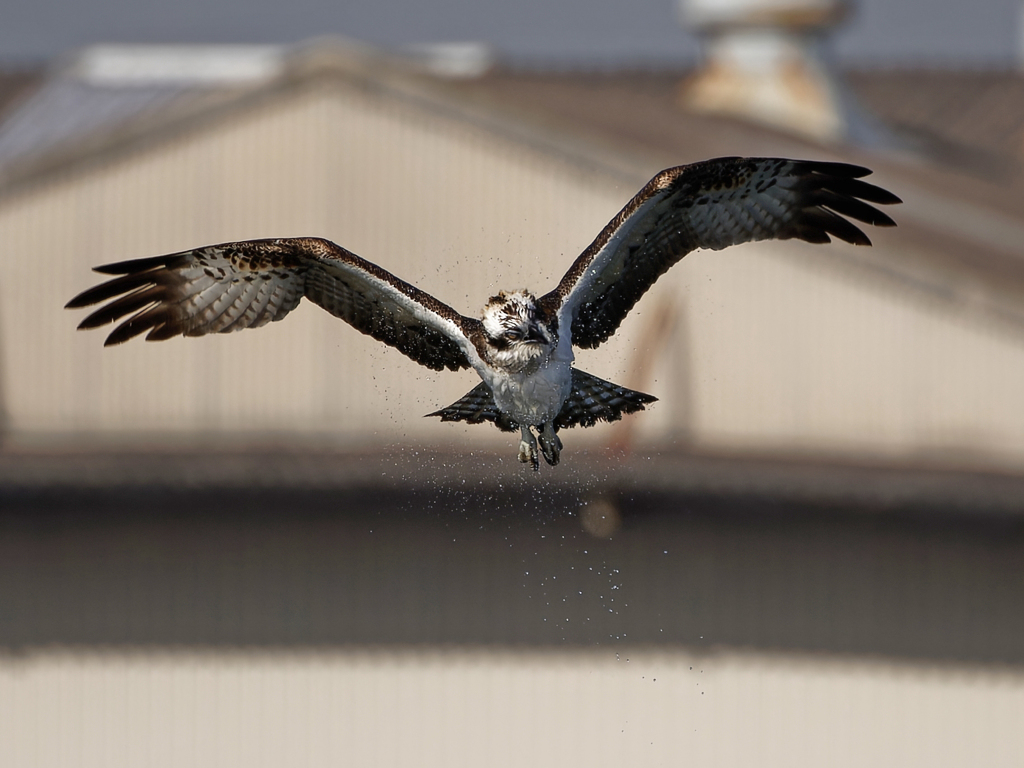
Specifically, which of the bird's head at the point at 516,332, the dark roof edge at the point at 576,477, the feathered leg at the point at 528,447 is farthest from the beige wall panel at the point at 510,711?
the bird's head at the point at 516,332

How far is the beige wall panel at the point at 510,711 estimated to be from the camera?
16.0 meters

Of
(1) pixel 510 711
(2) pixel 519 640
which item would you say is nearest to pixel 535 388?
(2) pixel 519 640

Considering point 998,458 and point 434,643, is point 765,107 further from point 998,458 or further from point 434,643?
point 434,643

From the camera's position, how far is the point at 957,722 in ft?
52.7

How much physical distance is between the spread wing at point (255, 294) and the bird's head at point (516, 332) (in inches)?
22.6

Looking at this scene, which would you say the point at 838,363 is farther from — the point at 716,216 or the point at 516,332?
the point at 516,332

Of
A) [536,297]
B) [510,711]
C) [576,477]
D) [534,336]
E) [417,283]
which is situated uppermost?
[417,283]

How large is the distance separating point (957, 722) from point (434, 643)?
5.11m

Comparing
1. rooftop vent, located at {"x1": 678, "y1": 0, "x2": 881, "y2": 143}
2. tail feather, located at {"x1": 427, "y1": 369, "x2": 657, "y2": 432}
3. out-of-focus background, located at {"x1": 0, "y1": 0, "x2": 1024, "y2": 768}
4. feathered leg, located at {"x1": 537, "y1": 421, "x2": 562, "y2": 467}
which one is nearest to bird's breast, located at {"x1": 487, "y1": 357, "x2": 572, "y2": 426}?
feathered leg, located at {"x1": 537, "y1": 421, "x2": 562, "y2": 467}

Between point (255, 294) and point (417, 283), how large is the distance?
6243 millimetres

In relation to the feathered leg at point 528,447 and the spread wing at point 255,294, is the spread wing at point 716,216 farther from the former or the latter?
the spread wing at point 255,294

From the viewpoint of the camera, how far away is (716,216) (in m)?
Answer: 9.84

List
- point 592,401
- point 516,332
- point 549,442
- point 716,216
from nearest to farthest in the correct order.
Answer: point 516,332
point 549,442
point 592,401
point 716,216

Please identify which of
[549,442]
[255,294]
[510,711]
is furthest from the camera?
[510,711]
